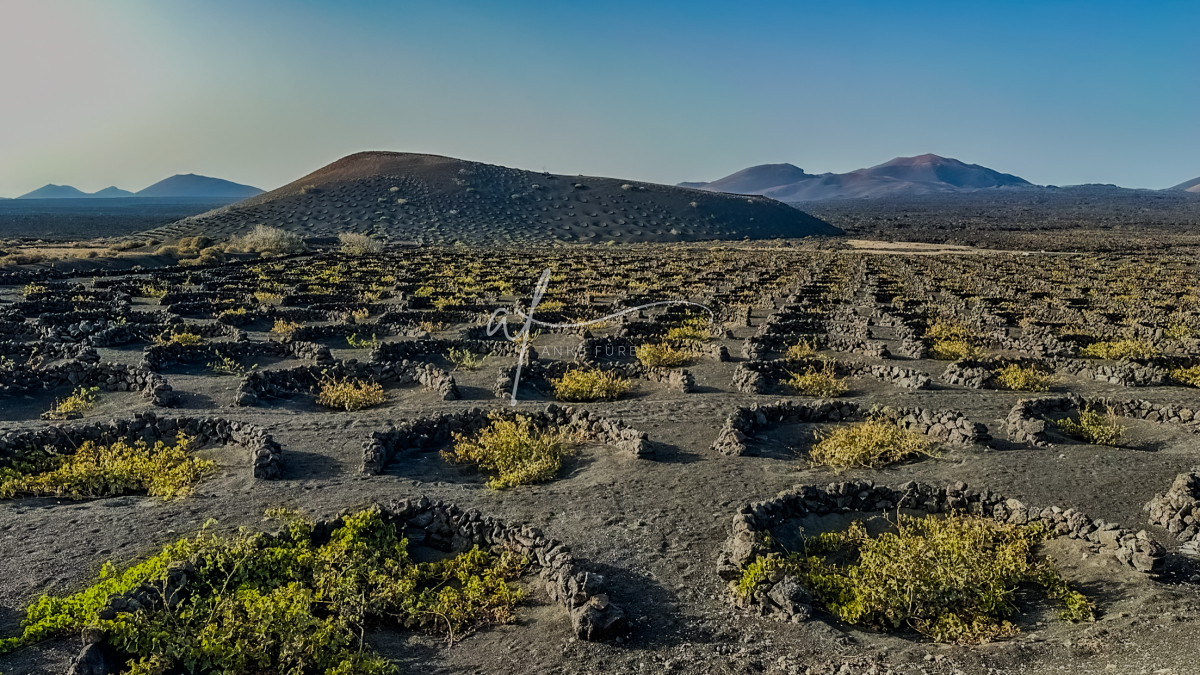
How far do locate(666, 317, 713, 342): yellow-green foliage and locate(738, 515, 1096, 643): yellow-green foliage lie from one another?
11427 millimetres

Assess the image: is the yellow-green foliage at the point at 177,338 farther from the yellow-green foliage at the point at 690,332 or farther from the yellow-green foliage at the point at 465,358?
the yellow-green foliage at the point at 690,332

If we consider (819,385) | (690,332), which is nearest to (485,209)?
(690,332)

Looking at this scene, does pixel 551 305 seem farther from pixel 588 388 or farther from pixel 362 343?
pixel 588 388

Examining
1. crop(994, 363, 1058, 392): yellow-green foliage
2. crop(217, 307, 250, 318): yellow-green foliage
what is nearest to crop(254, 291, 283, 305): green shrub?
crop(217, 307, 250, 318): yellow-green foliage

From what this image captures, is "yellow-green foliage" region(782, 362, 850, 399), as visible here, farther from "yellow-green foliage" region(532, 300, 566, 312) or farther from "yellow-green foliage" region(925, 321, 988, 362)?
"yellow-green foliage" region(532, 300, 566, 312)

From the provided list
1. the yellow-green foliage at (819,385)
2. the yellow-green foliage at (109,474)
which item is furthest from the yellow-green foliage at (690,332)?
the yellow-green foliage at (109,474)

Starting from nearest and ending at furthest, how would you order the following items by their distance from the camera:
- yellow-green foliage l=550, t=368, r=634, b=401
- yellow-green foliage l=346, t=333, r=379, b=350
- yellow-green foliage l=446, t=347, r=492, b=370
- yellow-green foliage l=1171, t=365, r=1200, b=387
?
yellow-green foliage l=550, t=368, r=634, b=401 → yellow-green foliage l=1171, t=365, r=1200, b=387 → yellow-green foliage l=446, t=347, r=492, b=370 → yellow-green foliage l=346, t=333, r=379, b=350

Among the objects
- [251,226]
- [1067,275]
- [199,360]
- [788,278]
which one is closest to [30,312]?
[199,360]

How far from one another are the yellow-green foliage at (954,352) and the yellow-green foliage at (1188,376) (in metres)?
3.51

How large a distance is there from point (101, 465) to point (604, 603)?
24.2 feet

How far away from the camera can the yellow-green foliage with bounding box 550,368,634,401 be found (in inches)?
512

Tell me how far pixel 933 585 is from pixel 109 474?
31.2 ft

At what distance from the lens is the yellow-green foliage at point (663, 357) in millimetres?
15719

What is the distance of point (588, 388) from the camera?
1302 centimetres
